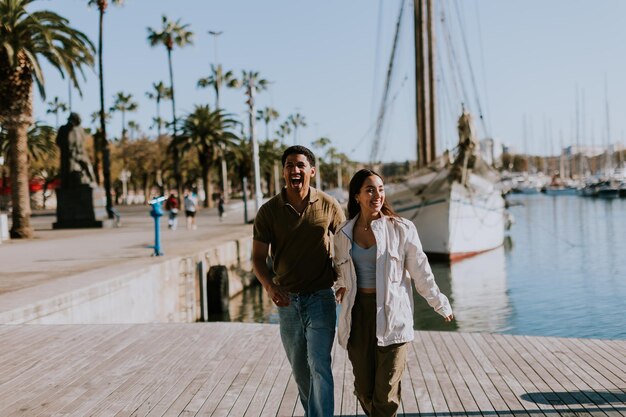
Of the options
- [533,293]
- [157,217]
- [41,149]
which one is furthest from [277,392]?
[41,149]

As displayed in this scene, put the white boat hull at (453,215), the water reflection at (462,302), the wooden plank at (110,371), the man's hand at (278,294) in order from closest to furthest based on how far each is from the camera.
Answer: the man's hand at (278,294) < the wooden plank at (110,371) < the water reflection at (462,302) < the white boat hull at (453,215)

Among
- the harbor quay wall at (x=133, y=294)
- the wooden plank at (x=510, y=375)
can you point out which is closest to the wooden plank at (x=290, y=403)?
the wooden plank at (x=510, y=375)

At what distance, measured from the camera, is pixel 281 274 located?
4.59 meters

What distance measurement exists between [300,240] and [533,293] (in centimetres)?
1705

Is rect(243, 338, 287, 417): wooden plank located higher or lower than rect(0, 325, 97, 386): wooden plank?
lower

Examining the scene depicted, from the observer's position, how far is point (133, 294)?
1268 centimetres

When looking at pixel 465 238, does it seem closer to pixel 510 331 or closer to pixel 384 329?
pixel 510 331

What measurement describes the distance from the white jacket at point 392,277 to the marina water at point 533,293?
1073 centimetres

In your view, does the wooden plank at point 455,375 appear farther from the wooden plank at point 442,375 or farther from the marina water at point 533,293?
the marina water at point 533,293

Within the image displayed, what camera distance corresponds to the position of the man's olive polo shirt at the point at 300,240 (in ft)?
14.8

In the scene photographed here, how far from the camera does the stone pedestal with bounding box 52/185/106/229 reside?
32125 millimetres

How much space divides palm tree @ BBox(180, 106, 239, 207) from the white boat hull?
29888 millimetres

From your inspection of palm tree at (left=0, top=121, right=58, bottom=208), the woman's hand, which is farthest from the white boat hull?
palm tree at (left=0, top=121, right=58, bottom=208)

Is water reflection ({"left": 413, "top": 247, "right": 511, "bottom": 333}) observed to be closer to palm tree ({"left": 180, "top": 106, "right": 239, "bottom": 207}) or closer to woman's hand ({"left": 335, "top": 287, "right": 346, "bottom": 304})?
woman's hand ({"left": 335, "top": 287, "right": 346, "bottom": 304})
